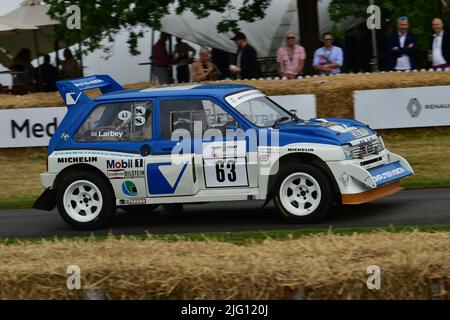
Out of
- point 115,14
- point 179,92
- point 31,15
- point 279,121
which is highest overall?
point 31,15

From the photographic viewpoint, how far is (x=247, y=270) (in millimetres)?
7348

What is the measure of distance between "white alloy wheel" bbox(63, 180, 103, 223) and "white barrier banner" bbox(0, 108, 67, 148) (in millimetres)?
5961

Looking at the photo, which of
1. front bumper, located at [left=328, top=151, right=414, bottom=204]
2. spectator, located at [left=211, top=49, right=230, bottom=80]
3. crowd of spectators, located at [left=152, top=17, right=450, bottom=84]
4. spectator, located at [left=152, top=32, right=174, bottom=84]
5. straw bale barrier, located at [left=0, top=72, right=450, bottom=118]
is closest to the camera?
front bumper, located at [left=328, top=151, right=414, bottom=204]

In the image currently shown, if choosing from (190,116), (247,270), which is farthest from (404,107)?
(247,270)

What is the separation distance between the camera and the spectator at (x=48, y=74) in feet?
72.0

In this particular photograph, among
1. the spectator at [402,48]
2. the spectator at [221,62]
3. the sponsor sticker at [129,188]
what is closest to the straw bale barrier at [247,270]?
the sponsor sticker at [129,188]

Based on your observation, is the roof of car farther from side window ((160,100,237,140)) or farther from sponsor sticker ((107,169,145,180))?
sponsor sticker ((107,169,145,180))

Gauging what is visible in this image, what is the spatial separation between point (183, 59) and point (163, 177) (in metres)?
9.12

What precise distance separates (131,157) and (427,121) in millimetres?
6880

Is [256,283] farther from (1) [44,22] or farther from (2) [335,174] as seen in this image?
(1) [44,22]

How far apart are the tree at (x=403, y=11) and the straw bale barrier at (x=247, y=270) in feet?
38.2

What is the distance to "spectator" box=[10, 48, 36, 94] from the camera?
21.7 m

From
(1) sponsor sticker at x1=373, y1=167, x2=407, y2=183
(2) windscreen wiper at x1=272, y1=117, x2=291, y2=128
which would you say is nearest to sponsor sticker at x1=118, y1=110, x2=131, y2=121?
(2) windscreen wiper at x1=272, y1=117, x2=291, y2=128

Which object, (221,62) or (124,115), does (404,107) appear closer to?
(221,62)
